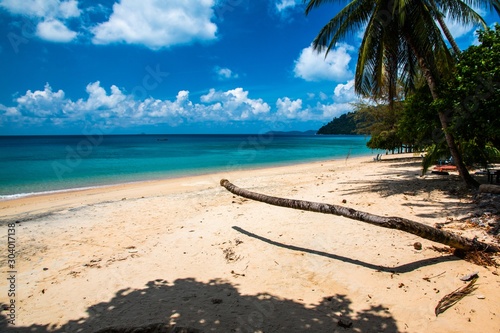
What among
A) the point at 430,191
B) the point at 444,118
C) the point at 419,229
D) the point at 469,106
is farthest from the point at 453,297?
the point at 430,191

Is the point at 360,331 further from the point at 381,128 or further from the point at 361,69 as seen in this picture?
the point at 381,128

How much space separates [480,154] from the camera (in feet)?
34.6

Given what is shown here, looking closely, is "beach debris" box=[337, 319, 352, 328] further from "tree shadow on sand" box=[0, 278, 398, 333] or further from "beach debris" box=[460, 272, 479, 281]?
"beach debris" box=[460, 272, 479, 281]

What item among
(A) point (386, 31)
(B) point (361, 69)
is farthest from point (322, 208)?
(A) point (386, 31)

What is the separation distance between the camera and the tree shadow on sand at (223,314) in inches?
138

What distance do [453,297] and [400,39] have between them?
9.60 meters

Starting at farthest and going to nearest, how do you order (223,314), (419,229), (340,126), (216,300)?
(340,126) < (419,229) < (216,300) < (223,314)

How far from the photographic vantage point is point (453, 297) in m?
3.81

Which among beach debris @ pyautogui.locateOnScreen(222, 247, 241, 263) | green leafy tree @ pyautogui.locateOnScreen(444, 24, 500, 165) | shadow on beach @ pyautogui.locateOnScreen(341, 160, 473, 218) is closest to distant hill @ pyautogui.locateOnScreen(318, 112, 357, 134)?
shadow on beach @ pyautogui.locateOnScreen(341, 160, 473, 218)

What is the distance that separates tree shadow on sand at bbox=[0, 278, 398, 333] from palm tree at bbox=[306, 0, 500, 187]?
7.14 m

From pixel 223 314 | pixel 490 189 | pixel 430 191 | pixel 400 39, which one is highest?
pixel 400 39

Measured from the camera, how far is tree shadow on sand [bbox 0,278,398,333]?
3.51 metres

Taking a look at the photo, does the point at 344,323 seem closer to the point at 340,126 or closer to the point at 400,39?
the point at 400,39

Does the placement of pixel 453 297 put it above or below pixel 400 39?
below
